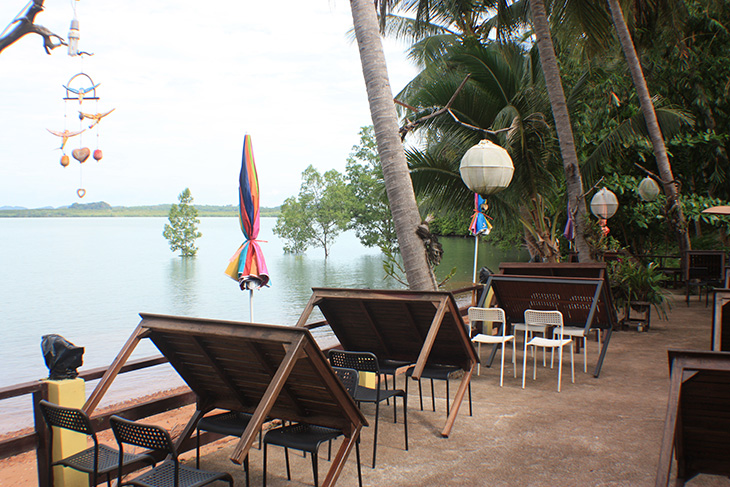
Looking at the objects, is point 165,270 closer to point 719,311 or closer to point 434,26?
point 434,26

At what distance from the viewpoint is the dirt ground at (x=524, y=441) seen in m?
4.32

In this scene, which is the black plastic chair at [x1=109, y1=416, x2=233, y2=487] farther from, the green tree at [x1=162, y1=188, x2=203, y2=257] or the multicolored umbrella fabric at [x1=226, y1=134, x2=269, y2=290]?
the green tree at [x1=162, y1=188, x2=203, y2=257]

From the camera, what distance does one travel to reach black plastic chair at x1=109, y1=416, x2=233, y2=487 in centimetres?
315

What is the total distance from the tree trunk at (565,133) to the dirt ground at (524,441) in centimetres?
424

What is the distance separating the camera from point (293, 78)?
80062 mm

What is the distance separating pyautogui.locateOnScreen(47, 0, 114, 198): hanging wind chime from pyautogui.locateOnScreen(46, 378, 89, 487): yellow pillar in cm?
433

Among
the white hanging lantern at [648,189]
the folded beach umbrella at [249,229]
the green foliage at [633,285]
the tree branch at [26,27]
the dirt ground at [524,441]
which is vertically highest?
the tree branch at [26,27]

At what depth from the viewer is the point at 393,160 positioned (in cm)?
693

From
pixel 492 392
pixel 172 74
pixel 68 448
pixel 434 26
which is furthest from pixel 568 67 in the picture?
pixel 172 74

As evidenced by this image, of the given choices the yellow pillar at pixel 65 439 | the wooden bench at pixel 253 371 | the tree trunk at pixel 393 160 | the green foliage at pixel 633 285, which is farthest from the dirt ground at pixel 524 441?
the green foliage at pixel 633 285

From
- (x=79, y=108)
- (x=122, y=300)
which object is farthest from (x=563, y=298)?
(x=122, y=300)

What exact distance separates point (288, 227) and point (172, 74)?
27.7m

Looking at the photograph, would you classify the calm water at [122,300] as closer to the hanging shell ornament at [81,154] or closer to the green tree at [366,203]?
the green tree at [366,203]

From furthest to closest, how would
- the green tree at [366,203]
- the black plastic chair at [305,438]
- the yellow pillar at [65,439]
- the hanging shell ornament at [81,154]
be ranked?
the green tree at [366,203], the hanging shell ornament at [81,154], the yellow pillar at [65,439], the black plastic chair at [305,438]
